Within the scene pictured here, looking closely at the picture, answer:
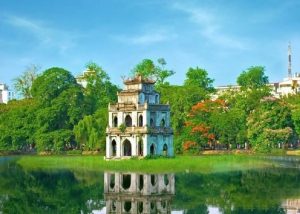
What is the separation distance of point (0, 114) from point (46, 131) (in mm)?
11176

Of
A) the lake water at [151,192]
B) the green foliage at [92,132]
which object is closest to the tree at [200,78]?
the green foliage at [92,132]

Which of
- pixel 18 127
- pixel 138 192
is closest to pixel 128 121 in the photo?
pixel 138 192

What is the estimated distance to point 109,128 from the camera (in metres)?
59.9

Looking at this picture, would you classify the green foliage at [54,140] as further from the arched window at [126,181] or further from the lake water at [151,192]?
the arched window at [126,181]

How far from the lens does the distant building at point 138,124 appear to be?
5788 centimetres

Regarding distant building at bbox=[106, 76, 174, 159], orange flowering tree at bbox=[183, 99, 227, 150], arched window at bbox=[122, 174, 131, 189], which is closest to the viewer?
arched window at bbox=[122, 174, 131, 189]

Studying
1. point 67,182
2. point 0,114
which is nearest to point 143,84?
point 67,182

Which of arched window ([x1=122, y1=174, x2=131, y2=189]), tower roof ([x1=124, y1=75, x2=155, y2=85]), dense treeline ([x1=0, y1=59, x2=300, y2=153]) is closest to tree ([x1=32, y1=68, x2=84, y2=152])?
dense treeline ([x1=0, y1=59, x2=300, y2=153])

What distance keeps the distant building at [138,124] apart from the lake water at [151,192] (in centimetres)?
1053

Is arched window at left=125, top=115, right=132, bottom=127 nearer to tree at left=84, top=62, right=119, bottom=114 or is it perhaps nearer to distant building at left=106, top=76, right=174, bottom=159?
distant building at left=106, top=76, right=174, bottom=159

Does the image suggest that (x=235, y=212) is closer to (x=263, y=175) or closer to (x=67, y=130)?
(x=263, y=175)

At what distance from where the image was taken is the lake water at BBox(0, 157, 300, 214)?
2873 cm

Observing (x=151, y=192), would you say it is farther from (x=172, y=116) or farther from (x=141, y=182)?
(x=172, y=116)

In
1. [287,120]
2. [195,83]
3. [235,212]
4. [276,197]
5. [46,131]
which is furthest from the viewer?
[195,83]
